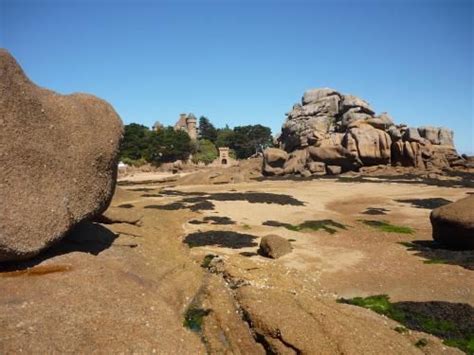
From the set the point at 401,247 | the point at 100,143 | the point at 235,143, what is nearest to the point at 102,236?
the point at 100,143

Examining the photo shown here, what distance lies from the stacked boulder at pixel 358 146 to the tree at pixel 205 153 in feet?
110

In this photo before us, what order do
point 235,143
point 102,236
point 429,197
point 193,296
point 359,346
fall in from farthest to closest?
point 235,143
point 429,197
point 102,236
point 193,296
point 359,346

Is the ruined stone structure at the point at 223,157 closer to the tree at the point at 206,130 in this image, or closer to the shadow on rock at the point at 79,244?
the tree at the point at 206,130

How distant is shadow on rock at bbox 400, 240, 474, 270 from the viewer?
1653 cm

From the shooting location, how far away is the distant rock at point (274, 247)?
17453 millimetres

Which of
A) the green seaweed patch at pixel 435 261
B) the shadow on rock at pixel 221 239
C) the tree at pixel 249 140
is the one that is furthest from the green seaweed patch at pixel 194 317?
the tree at pixel 249 140

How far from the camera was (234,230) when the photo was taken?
22.5 m

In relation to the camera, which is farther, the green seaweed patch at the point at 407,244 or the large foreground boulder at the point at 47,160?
the green seaweed patch at the point at 407,244

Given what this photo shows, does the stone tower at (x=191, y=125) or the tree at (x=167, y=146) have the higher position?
the stone tower at (x=191, y=125)

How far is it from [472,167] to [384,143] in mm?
14348

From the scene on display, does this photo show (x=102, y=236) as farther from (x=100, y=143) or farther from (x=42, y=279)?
(x=42, y=279)

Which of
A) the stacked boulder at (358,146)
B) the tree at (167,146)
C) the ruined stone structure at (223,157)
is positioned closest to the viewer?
the stacked boulder at (358,146)

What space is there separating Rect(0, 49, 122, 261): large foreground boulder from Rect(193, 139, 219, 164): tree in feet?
312

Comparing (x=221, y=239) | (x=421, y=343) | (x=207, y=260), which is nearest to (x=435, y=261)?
(x=421, y=343)
